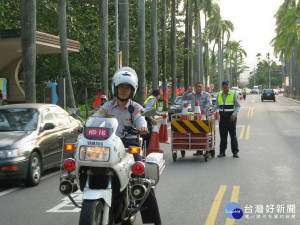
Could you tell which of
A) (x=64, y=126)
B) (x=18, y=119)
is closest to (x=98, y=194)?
(x=18, y=119)

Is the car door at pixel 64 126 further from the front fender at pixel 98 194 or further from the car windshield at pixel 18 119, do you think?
the front fender at pixel 98 194

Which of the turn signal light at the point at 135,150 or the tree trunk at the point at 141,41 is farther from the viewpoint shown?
the tree trunk at the point at 141,41

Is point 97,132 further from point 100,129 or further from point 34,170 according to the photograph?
point 34,170

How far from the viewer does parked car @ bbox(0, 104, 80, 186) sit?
30.5 feet

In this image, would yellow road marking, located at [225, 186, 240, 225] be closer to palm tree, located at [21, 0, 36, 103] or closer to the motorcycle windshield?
the motorcycle windshield

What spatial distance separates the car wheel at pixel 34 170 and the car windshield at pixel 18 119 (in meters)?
0.69

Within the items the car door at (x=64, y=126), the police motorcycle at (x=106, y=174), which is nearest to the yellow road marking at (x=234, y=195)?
the police motorcycle at (x=106, y=174)

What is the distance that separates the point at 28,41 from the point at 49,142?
7.32 meters

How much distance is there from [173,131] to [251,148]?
3465 mm

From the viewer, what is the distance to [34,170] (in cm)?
987

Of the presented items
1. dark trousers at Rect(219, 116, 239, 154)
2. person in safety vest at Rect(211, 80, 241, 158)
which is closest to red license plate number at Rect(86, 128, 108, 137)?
person in safety vest at Rect(211, 80, 241, 158)

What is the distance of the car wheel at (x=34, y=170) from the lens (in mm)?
9633

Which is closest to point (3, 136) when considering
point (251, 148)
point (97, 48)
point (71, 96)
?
point (251, 148)

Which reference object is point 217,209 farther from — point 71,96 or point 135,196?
point 71,96
